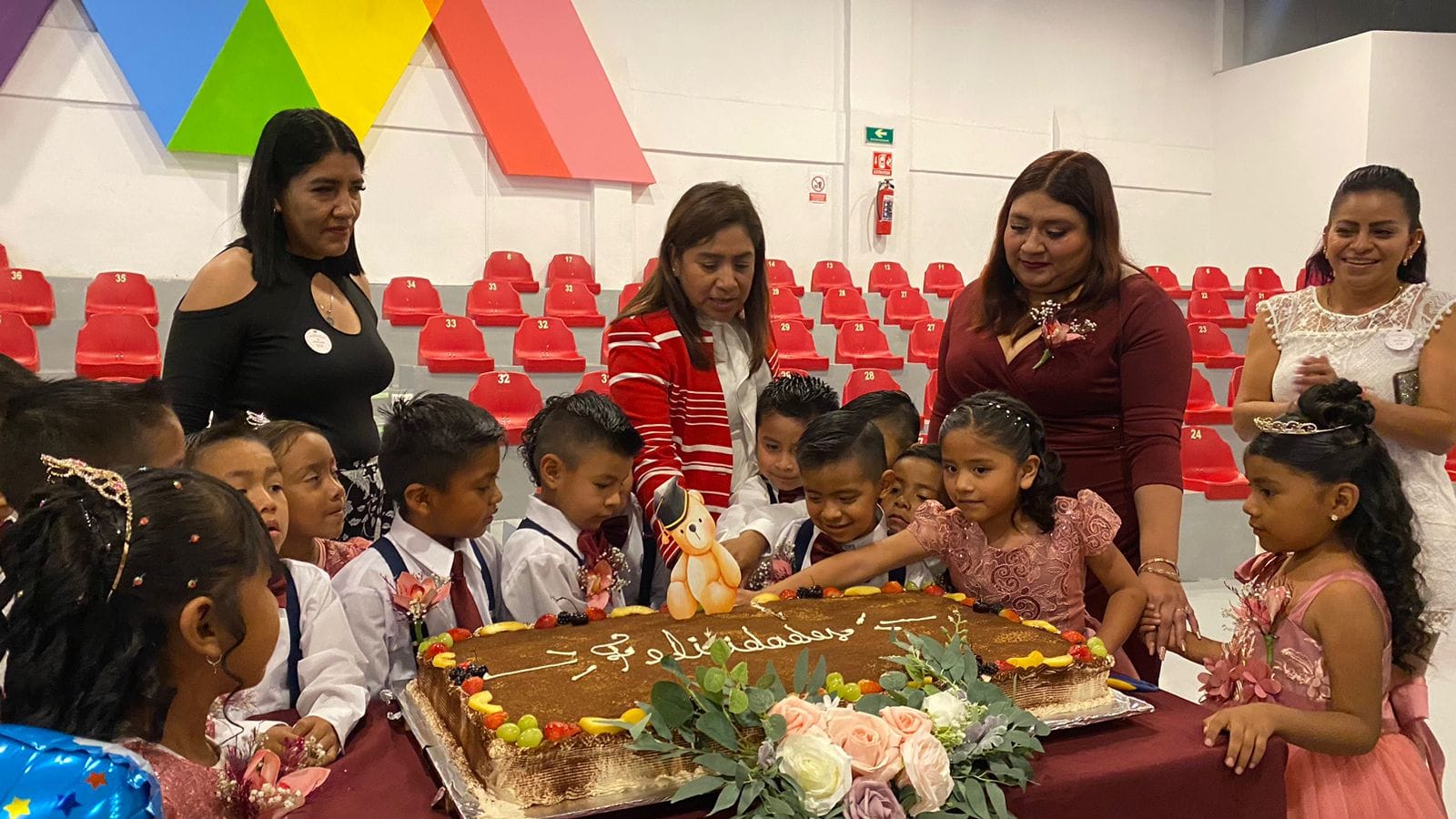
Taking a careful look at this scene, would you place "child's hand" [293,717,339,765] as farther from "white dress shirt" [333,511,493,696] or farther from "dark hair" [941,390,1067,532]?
"dark hair" [941,390,1067,532]

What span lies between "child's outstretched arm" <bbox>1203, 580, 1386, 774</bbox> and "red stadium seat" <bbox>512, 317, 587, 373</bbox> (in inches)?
201

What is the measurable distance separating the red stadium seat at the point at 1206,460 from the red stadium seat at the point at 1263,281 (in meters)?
5.17

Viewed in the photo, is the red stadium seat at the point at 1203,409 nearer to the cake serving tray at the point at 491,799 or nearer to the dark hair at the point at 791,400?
the dark hair at the point at 791,400

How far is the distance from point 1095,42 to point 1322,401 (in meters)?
10.4

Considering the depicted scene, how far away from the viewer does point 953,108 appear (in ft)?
34.9

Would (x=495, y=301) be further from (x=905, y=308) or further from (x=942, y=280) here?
(x=942, y=280)

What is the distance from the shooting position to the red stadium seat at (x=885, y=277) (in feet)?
31.6

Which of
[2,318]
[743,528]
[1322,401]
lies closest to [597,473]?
[743,528]

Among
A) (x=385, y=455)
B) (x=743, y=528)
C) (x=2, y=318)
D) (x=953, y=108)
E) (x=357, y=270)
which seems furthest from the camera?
(x=953, y=108)

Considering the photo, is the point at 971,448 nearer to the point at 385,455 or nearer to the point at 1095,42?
the point at 385,455

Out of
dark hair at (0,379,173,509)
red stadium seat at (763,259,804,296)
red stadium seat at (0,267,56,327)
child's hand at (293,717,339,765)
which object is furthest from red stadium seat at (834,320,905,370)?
child's hand at (293,717,339,765)

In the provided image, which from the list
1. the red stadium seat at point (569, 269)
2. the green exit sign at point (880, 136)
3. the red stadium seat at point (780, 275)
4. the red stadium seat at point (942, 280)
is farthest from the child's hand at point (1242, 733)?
the green exit sign at point (880, 136)

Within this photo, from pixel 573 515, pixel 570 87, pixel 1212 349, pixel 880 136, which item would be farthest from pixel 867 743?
pixel 880 136

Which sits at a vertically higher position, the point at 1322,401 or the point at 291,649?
the point at 1322,401
